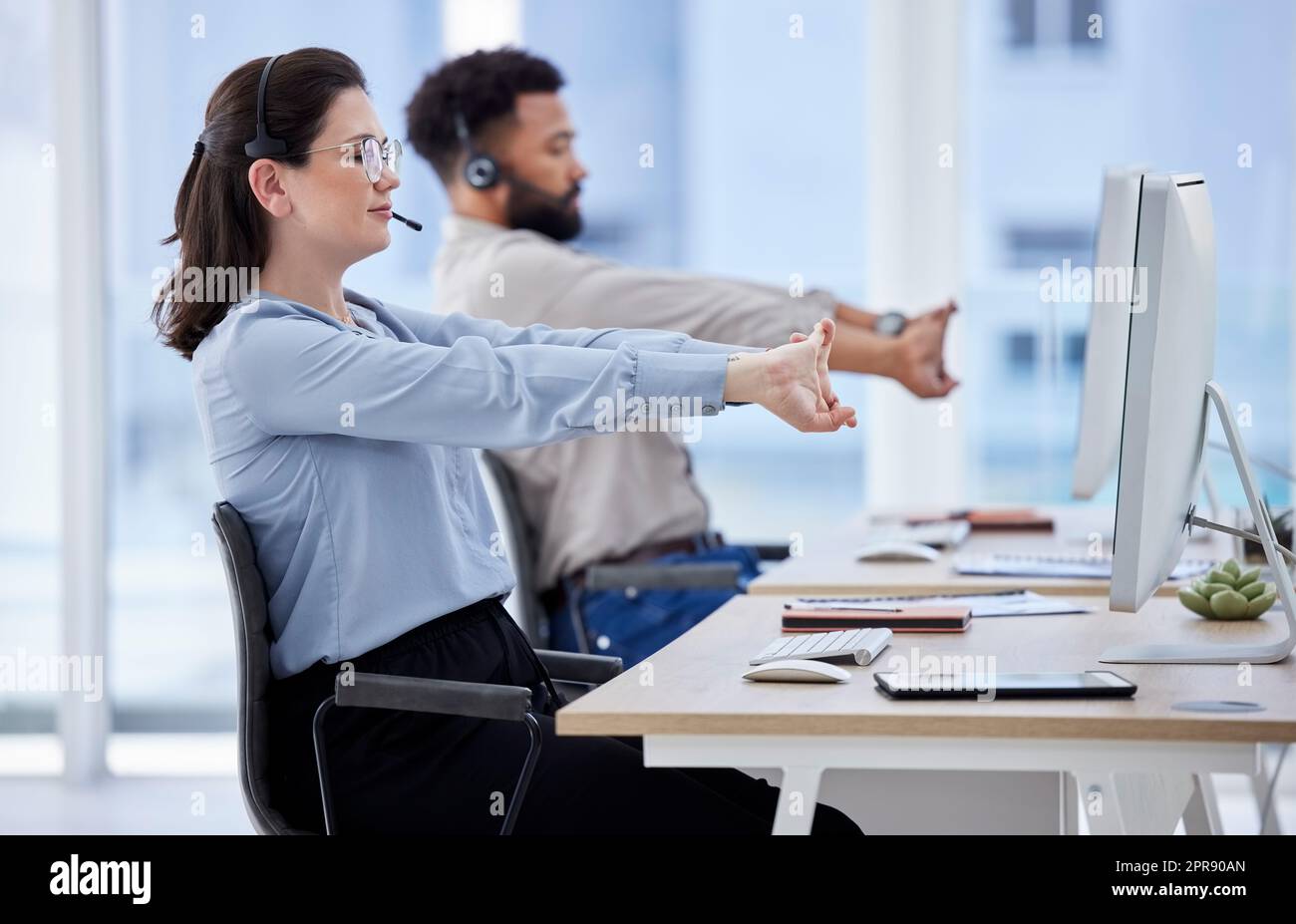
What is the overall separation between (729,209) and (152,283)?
1.73 metres

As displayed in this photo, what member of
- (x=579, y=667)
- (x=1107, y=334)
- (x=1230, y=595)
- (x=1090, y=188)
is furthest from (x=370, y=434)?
(x=1090, y=188)

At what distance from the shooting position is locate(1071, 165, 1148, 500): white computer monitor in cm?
218

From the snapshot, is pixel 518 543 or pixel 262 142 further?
pixel 518 543

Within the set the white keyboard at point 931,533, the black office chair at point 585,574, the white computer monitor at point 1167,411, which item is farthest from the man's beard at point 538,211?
the white computer monitor at point 1167,411

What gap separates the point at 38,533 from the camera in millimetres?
4016

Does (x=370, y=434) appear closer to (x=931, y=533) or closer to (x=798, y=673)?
(x=798, y=673)

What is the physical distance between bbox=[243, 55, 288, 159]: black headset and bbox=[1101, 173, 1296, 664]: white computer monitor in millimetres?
977

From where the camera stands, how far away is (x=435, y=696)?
56.7 inches

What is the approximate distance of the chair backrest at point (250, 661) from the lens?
1.54 m

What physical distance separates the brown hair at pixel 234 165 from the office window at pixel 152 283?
2.29 meters
